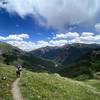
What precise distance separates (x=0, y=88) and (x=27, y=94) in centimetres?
539

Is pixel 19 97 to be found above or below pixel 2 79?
below

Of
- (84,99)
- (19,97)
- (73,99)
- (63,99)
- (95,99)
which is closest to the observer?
(19,97)

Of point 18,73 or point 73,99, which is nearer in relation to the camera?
point 73,99

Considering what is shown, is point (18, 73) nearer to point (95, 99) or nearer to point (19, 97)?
point (95, 99)

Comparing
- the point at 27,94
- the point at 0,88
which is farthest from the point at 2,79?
the point at 27,94

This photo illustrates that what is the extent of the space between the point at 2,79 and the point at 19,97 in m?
13.7

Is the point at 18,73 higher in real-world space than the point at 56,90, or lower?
higher

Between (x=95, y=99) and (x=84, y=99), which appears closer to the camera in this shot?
(x=84, y=99)

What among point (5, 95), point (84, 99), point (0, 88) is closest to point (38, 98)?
point (5, 95)

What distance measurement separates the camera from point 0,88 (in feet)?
108

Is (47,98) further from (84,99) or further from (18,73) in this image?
(18,73)

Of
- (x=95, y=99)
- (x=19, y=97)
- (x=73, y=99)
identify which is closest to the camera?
(x=19, y=97)

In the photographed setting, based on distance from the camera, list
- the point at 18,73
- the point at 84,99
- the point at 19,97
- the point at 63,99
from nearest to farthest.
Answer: the point at 19,97
the point at 63,99
the point at 84,99
the point at 18,73

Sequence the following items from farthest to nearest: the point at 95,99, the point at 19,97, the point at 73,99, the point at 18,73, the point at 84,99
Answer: the point at 18,73, the point at 95,99, the point at 84,99, the point at 73,99, the point at 19,97
